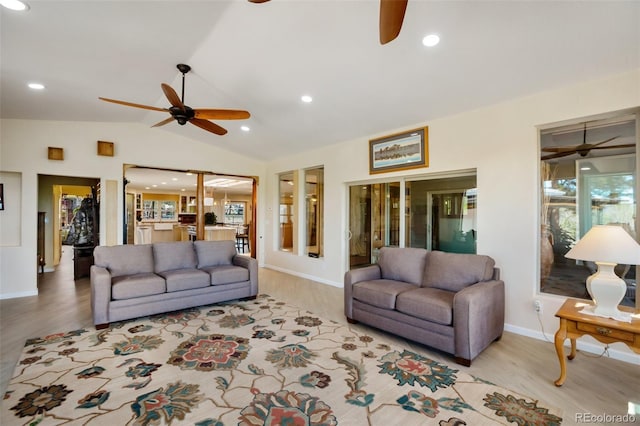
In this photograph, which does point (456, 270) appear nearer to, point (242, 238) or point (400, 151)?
point (400, 151)

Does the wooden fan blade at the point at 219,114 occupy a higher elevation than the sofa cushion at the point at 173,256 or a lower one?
higher

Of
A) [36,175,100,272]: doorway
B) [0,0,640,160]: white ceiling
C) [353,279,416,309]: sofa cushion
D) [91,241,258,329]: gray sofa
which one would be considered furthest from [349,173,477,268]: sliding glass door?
[36,175,100,272]: doorway

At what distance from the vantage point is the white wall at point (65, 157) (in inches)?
181

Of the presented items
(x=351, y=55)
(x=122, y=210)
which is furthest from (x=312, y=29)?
(x=122, y=210)

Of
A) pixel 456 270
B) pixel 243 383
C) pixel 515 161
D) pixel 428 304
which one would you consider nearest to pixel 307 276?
pixel 456 270

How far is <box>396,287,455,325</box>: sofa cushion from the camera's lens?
2646 millimetres

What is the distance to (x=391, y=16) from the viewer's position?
1.60m

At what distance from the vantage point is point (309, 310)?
13.2 feet

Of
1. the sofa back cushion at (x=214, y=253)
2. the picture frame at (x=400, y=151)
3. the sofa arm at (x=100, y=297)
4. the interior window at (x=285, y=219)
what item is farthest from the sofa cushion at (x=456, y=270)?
the interior window at (x=285, y=219)

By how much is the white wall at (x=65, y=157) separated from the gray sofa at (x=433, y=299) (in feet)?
15.6

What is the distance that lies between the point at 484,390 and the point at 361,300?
4.76 feet

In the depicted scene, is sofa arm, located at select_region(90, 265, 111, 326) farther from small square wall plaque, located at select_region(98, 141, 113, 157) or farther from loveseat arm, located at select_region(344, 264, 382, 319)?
small square wall plaque, located at select_region(98, 141, 113, 157)

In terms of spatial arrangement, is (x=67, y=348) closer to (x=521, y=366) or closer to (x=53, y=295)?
(x=53, y=295)

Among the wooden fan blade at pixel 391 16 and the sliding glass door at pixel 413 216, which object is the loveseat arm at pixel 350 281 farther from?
the wooden fan blade at pixel 391 16
